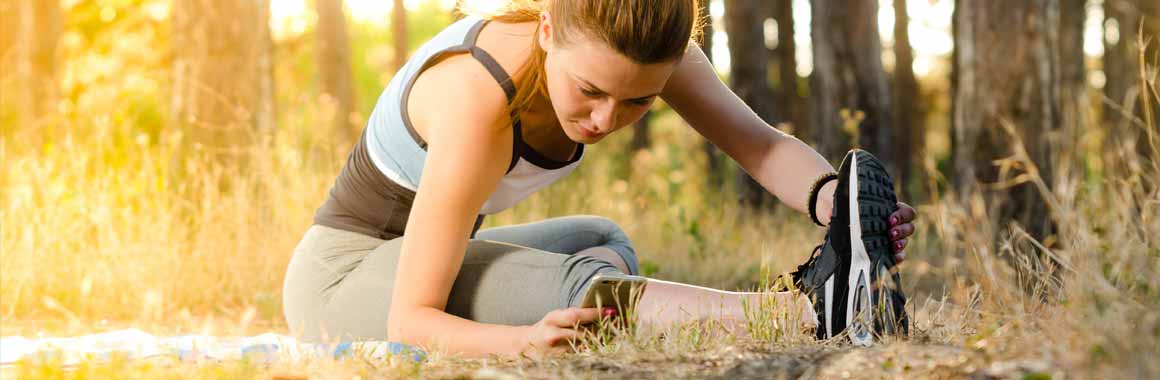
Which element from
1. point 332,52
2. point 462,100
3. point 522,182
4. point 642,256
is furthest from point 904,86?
A: point 462,100

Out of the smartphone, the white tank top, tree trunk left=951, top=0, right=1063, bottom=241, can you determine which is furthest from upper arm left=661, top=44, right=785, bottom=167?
tree trunk left=951, top=0, right=1063, bottom=241

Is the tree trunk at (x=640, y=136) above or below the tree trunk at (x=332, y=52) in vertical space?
below

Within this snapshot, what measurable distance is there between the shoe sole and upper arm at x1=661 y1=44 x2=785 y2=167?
653 millimetres

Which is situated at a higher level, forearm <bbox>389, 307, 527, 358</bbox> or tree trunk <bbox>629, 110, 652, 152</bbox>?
tree trunk <bbox>629, 110, 652, 152</bbox>

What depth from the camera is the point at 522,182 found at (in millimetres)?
3371

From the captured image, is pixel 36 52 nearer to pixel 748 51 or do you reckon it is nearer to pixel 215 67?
pixel 215 67

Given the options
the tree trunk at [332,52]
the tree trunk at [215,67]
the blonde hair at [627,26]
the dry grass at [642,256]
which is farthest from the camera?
the tree trunk at [332,52]

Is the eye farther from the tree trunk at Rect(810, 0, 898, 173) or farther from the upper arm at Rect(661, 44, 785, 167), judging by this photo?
the tree trunk at Rect(810, 0, 898, 173)

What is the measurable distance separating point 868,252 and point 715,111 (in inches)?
32.8

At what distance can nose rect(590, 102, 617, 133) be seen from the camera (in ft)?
9.35

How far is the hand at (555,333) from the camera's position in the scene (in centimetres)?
282

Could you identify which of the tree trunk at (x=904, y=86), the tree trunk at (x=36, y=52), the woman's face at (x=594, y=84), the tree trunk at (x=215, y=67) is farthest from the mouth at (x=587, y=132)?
the tree trunk at (x=904, y=86)

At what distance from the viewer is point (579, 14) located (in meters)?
2.82

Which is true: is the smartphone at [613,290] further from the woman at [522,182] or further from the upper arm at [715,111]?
the upper arm at [715,111]
